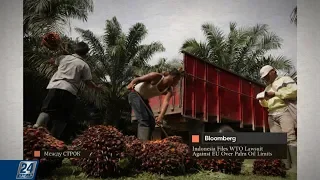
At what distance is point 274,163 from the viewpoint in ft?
15.4

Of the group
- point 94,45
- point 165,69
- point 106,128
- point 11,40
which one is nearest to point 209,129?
point 165,69

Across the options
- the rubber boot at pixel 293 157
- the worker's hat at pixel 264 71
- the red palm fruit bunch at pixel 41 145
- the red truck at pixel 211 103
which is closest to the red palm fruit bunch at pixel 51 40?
the red palm fruit bunch at pixel 41 145

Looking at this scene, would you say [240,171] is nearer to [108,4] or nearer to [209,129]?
[209,129]

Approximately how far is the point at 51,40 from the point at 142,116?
4.07ft

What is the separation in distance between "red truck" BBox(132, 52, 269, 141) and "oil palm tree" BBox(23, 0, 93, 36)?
118 centimetres

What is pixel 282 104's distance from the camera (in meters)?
4.69

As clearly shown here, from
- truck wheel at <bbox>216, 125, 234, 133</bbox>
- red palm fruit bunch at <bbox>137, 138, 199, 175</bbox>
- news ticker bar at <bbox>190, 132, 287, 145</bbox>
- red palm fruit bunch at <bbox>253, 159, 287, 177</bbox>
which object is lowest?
red palm fruit bunch at <bbox>253, 159, 287, 177</bbox>

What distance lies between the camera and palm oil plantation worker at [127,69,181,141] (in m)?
4.63

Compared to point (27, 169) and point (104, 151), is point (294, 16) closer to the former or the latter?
point (104, 151)

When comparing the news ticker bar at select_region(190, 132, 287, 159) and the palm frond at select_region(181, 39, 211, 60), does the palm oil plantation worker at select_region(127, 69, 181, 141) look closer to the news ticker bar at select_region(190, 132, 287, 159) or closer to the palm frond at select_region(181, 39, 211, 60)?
the palm frond at select_region(181, 39, 211, 60)

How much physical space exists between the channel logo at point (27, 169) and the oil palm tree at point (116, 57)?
887 millimetres

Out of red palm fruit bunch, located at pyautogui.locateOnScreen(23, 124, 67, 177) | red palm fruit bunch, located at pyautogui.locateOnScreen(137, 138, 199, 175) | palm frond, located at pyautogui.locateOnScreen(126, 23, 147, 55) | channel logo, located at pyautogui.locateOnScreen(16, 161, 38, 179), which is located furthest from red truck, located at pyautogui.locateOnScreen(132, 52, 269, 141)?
channel logo, located at pyautogui.locateOnScreen(16, 161, 38, 179)

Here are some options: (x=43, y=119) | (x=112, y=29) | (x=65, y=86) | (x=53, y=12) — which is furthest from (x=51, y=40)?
(x=43, y=119)

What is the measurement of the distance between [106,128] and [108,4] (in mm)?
1294
